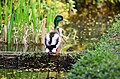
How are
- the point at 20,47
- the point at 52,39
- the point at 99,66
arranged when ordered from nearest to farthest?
1. the point at 99,66
2. the point at 52,39
3. the point at 20,47

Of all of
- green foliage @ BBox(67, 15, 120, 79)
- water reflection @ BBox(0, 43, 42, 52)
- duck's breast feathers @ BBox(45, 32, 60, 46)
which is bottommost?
water reflection @ BBox(0, 43, 42, 52)

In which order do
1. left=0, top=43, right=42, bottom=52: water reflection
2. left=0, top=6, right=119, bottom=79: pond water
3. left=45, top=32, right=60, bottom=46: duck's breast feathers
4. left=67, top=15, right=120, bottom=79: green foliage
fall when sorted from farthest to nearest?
left=0, top=43, right=42, bottom=52: water reflection, left=45, top=32, right=60, bottom=46: duck's breast feathers, left=0, top=6, right=119, bottom=79: pond water, left=67, top=15, right=120, bottom=79: green foliage

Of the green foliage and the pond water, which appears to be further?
the pond water

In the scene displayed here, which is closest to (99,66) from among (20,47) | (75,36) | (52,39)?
(52,39)

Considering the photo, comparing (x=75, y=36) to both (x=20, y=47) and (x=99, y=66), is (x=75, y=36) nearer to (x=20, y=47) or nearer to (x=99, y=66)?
(x=20, y=47)

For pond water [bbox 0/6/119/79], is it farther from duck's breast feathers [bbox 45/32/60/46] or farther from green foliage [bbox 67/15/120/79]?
green foliage [bbox 67/15/120/79]

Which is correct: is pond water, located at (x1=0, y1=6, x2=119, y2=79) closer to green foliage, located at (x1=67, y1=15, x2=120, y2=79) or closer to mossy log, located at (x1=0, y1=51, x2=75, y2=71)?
mossy log, located at (x1=0, y1=51, x2=75, y2=71)

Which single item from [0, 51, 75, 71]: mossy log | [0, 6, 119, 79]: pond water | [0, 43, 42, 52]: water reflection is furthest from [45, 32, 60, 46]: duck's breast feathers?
[0, 43, 42, 52]: water reflection

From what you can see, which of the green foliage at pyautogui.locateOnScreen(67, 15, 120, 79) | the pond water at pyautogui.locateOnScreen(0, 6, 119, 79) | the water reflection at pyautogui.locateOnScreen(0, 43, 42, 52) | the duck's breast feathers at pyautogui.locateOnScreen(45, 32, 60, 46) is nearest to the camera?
the green foliage at pyautogui.locateOnScreen(67, 15, 120, 79)

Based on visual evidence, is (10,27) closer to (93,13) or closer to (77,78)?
(77,78)

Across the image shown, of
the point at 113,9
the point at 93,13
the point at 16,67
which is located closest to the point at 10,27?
the point at 16,67

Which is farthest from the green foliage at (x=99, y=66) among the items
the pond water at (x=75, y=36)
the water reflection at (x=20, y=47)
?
the water reflection at (x=20, y=47)

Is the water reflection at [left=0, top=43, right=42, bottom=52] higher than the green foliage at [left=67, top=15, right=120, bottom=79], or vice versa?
the green foliage at [left=67, top=15, right=120, bottom=79]

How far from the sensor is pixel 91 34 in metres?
14.6
